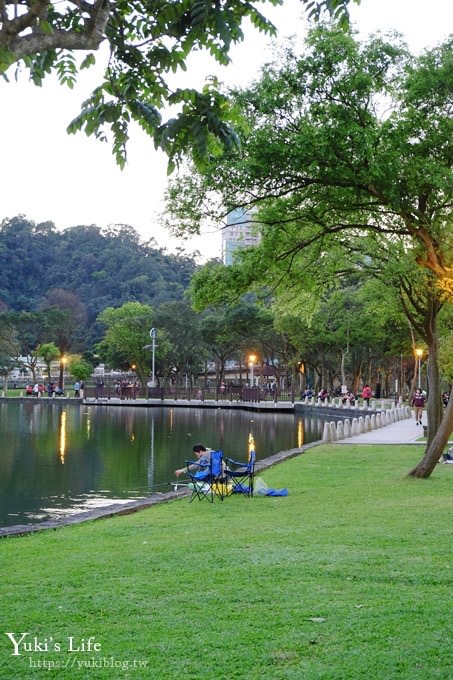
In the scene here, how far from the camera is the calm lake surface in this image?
1570cm

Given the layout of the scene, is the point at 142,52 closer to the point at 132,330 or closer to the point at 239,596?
the point at 239,596

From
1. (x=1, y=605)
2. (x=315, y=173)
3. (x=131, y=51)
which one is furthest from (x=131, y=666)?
(x=315, y=173)

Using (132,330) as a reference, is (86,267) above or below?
above

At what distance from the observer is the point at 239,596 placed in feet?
18.7

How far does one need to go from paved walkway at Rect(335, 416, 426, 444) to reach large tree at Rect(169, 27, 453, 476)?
419 inches

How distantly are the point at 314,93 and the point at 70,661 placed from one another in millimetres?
10421

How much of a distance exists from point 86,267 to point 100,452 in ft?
286

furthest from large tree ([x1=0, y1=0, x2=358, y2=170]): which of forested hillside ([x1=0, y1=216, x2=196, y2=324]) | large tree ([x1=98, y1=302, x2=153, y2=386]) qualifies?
forested hillside ([x1=0, y1=216, x2=196, y2=324])

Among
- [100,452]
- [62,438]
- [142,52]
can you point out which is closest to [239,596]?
[142,52]

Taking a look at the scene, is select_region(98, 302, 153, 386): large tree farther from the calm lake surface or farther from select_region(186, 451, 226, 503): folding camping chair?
select_region(186, 451, 226, 503): folding camping chair

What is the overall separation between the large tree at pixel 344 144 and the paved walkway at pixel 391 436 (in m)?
10.6

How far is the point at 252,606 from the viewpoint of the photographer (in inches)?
214

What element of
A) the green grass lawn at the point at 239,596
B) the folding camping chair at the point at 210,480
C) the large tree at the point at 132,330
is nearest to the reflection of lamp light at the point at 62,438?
the folding camping chair at the point at 210,480

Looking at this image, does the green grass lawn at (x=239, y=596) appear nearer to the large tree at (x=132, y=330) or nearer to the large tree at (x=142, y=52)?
the large tree at (x=142, y=52)
